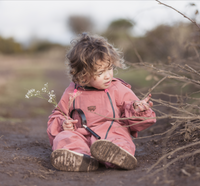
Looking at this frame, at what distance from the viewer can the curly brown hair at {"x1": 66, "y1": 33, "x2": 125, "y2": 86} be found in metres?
2.09

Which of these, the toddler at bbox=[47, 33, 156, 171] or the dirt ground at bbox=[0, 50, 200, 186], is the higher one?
the toddler at bbox=[47, 33, 156, 171]

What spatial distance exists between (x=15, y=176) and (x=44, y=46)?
1414 inches

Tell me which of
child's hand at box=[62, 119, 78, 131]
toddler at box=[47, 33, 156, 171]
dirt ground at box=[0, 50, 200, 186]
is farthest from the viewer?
child's hand at box=[62, 119, 78, 131]

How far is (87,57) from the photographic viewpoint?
6.97 feet

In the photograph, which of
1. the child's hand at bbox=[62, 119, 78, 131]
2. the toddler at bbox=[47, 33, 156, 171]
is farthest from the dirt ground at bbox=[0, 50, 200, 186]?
the child's hand at bbox=[62, 119, 78, 131]

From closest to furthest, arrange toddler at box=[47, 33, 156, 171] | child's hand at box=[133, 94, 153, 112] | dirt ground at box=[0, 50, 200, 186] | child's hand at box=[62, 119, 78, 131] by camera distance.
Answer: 1. dirt ground at box=[0, 50, 200, 186]
2. toddler at box=[47, 33, 156, 171]
3. child's hand at box=[133, 94, 153, 112]
4. child's hand at box=[62, 119, 78, 131]

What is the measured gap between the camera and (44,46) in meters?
36.0

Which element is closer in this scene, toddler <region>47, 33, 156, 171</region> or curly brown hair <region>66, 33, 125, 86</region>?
toddler <region>47, 33, 156, 171</region>

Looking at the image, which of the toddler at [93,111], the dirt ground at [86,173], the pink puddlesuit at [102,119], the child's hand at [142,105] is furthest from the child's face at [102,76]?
the dirt ground at [86,173]

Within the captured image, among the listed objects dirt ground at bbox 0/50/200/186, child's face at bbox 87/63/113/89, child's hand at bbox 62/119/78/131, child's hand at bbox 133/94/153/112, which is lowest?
dirt ground at bbox 0/50/200/186

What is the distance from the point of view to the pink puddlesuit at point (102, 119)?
1937mm

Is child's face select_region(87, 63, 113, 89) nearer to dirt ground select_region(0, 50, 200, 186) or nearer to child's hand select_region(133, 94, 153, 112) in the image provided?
child's hand select_region(133, 94, 153, 112)

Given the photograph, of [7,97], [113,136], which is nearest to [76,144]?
[113,136]

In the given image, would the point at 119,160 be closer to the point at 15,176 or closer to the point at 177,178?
the point at 177,178
